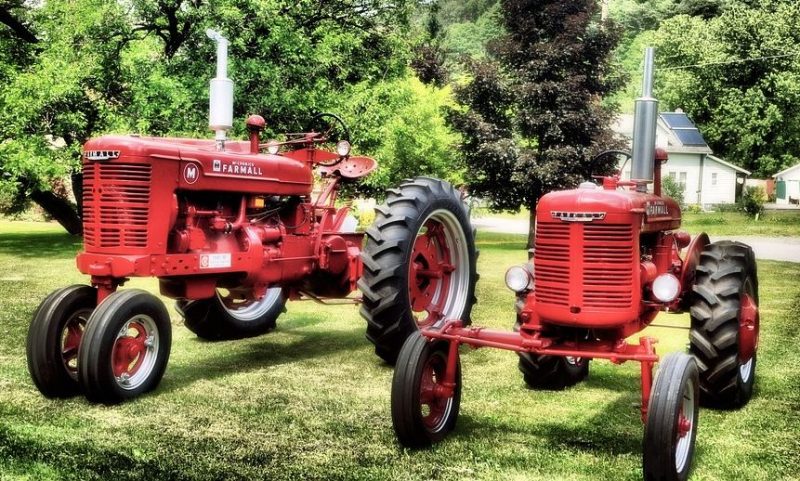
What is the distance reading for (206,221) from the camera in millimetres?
5770

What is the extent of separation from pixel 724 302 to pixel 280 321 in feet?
15.2

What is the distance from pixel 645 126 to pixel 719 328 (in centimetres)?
122

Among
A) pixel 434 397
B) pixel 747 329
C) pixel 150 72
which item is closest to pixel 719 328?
pixel 747 329

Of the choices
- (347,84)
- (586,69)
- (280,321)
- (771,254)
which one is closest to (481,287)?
(280,321)

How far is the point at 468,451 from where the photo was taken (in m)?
4.18

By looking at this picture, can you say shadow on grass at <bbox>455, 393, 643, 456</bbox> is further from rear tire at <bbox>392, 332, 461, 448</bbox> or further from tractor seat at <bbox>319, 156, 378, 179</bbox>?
tractor seat at <bbox>319, 156, 378, 179</bbox>

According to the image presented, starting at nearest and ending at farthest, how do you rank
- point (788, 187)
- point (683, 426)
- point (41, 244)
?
point (683, 426) → point (41, 244) → point (788, 187)

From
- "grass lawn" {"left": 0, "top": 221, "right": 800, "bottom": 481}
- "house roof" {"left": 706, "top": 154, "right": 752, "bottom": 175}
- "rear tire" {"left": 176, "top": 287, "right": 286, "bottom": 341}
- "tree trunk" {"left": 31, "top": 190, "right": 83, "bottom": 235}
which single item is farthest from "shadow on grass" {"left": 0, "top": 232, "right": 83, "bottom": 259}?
"house roof" {"left": 706, "top": 154, "right": 752, "bottom": 175}

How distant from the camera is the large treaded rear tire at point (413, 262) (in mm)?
5941

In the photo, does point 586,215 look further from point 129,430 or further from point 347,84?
point 347,84

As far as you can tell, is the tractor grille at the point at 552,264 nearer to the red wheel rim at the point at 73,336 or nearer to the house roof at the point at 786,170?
the red wheel rim at the point at 73,336

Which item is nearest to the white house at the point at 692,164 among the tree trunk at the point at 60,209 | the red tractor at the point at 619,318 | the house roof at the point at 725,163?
the house roof at the point at 725,163

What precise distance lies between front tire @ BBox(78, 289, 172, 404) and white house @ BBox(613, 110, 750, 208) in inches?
1429

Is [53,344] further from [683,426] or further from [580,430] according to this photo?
[683,426]
